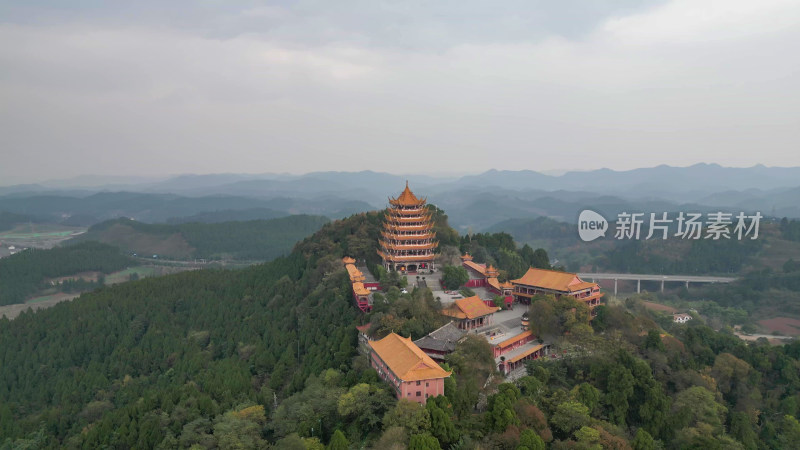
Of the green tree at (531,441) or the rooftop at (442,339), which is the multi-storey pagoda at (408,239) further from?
the green tree at (531,441)

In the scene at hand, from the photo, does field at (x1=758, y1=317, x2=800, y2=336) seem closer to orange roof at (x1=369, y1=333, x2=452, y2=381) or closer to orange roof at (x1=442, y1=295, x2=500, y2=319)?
orange roof at (x1=442, y1=295, x2=500, y2=319)

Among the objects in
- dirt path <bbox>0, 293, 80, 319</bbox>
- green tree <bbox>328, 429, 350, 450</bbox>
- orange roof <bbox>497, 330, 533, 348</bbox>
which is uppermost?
orange roof <bbox>497, 330, 533, 348</bbox>

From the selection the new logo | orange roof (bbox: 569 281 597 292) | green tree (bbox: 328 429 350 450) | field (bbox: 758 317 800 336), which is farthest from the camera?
field (bbox: 758 317 800 336)

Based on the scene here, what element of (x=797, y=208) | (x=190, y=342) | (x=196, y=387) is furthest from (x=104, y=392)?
(x=797, y=208)

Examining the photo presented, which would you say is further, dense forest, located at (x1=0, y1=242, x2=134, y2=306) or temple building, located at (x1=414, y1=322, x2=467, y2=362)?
dense forest, located at (x1=0, y1=242, x2=134, y2=306)

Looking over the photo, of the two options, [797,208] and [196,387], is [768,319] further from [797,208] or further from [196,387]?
[797,208]


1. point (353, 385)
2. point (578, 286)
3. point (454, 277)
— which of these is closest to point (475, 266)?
point (454, 277)

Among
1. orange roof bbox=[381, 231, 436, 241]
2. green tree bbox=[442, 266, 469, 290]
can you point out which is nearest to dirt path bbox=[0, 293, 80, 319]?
orange roof bbox=[381, 231, 436, 241]

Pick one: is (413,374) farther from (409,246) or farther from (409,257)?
(409,246)
